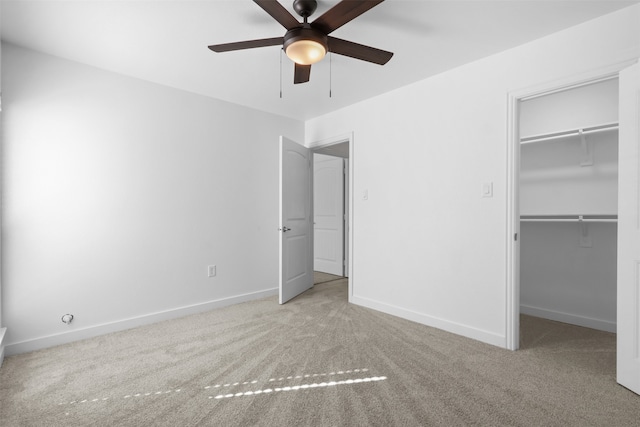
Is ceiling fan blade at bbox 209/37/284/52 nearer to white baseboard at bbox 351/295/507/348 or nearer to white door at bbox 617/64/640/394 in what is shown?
white door at bbox 617/64/640/394

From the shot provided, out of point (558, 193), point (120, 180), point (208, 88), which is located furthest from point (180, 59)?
point (558, 193)

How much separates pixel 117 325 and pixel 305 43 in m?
2.92

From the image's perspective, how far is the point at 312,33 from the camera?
1.78m

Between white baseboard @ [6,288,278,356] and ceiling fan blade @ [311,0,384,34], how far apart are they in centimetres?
296

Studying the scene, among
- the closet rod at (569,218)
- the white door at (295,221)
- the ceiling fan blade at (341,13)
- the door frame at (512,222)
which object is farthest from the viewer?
the white door at (295,221)

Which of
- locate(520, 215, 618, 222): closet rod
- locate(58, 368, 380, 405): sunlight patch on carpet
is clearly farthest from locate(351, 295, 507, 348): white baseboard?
locate(520, 215, 618, 222): closet rod

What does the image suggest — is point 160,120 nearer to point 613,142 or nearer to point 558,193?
point 558,193

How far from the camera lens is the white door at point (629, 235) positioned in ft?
6.09

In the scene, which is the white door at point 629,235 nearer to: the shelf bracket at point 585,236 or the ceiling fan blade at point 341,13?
the shelf bracket at point 585,236

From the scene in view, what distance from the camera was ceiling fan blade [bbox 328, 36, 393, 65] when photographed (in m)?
1.92

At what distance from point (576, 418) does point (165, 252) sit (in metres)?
3.41

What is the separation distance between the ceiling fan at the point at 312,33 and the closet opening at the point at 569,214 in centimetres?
191

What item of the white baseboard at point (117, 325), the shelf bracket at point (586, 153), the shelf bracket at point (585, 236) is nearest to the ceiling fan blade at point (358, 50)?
the shelf bracket at point (586, 153)

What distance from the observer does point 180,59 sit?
2648 millimetres
